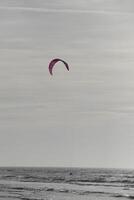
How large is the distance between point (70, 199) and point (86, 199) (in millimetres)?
939

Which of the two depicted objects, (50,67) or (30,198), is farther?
(30,198)

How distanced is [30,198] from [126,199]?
16.6 ft

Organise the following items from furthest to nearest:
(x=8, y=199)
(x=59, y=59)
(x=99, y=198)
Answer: (x=99, y=198) → (x=8, y=199) → (x=59, y=59)

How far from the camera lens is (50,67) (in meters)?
26.1

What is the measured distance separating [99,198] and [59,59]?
9.32m

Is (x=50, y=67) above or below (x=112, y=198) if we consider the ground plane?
above

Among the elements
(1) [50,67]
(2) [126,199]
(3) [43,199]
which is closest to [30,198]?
(3) [43,199]

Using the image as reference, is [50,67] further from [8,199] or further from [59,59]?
[8,199]

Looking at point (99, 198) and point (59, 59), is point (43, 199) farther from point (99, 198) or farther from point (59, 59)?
point (59, 59)

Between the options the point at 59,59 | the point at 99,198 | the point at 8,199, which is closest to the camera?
the point at 59,59

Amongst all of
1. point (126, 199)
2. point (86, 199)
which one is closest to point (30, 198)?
point (86, 199)

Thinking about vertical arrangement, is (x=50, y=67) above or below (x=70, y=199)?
above

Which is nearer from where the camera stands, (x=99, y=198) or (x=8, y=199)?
(x=8, y=199)

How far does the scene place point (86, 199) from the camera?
30281 mm
